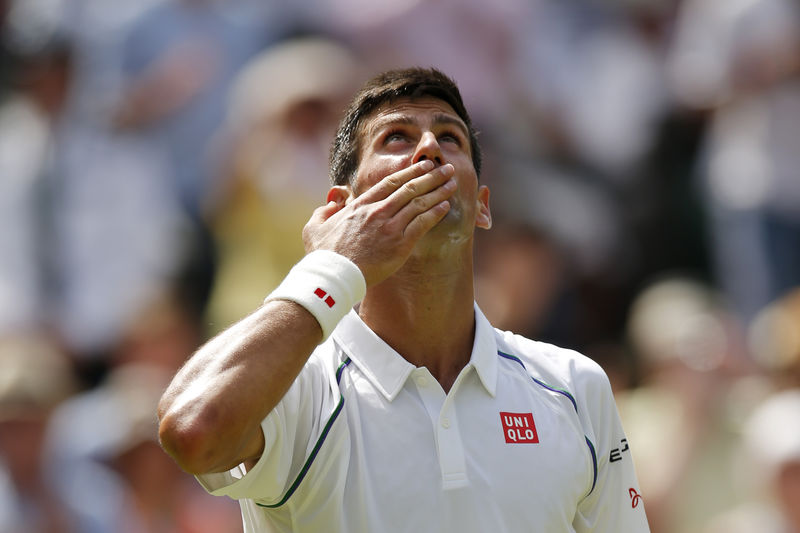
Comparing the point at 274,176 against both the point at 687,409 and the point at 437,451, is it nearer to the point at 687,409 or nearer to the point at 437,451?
the point at 687,409

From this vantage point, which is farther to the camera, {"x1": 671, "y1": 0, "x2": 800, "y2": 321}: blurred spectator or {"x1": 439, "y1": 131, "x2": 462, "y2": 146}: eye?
{"x1": 671, "y1": 0, "x2": 800, "y2": 321}: blurred spectator

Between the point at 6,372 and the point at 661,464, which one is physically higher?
the point at 6,372

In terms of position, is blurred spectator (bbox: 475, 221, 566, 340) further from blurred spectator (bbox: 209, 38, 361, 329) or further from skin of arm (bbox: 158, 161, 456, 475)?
skin of arm (bbox: 158, 161, 456, 475)

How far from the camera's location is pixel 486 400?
2.96 metres

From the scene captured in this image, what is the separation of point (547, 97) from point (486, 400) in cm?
560

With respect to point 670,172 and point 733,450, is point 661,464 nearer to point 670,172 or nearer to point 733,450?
point 733,450

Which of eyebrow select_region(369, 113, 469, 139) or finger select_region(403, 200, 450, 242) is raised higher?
eyebrow select_region(369, 113, 469, 139)

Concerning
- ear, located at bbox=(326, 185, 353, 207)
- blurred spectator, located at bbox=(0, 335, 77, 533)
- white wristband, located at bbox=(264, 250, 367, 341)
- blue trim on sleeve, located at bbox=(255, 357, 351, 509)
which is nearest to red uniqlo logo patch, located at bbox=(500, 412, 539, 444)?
blue trim on sleeve, located at bbox=(255, 357, 351, 509)

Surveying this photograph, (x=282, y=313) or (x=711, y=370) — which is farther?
(x=711, y=370)

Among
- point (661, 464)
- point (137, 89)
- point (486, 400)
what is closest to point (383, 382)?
point (486, 400)

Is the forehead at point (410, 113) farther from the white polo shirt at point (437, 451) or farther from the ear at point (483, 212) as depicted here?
the white polo shirt at point (437, 451)

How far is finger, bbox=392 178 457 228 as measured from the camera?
110 inches

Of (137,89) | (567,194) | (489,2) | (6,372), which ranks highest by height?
(489,2)

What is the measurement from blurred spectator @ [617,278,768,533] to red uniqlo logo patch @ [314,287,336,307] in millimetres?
3354
